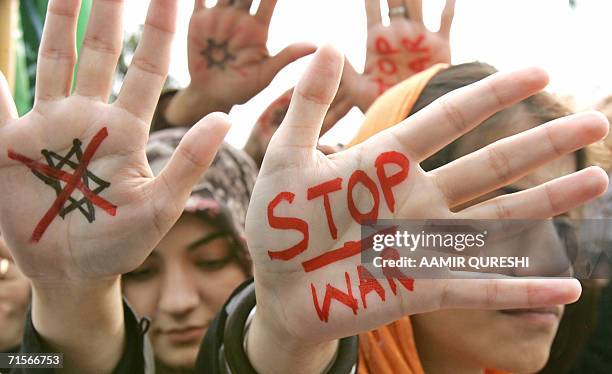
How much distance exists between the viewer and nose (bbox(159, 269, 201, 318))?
2.78 ft

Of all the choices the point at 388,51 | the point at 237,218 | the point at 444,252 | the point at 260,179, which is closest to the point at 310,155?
the point at 260,179

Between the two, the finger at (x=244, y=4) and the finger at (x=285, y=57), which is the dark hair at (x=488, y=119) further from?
the finger at (x=244, y=4)

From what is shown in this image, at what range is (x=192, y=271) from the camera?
863 mm

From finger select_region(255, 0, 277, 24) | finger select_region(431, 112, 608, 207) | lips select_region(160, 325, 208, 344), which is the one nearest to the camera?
finger select_region(431, 112, 608, 207)

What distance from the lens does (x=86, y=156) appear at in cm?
69

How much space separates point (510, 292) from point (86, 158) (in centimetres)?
48

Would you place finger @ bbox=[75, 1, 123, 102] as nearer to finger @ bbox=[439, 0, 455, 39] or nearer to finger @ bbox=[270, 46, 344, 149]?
finger @ bbox=[270, 46, 344, 149]

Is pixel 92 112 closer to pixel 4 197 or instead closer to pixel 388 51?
pixel 4 197

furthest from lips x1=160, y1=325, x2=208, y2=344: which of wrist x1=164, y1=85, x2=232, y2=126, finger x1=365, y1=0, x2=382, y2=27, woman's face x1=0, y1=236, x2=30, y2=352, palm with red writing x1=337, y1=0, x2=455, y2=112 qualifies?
finger x1=365, y1=0, x2=382, y2=27

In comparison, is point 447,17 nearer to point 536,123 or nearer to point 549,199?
point 536,123

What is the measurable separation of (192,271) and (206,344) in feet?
0.44

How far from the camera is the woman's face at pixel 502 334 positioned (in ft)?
2.40

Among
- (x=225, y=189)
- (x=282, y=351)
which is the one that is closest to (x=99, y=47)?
(x=225, y=189)

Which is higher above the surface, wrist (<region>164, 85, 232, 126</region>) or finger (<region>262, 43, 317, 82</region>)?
finger (<region>262, 43, 317, 82</region>)
